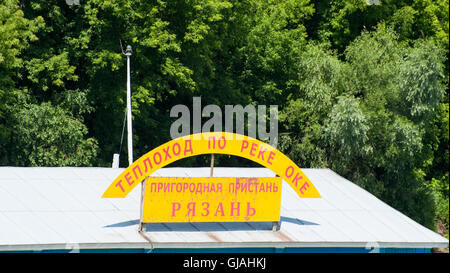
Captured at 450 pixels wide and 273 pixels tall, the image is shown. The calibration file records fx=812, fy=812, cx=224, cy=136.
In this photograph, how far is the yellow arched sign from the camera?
2267 cm

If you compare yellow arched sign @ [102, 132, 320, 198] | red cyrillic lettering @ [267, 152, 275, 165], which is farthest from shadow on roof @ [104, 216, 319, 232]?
red cyrillic lettering @ [267, 152, 275, 165]

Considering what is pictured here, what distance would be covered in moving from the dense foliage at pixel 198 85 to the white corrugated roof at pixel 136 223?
1286 cm

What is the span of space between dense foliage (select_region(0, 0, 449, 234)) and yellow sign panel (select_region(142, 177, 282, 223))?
1683 cm

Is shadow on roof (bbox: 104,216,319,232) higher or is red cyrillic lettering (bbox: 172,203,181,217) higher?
red cyrillic lettering (bbox: 172,203,181,217)

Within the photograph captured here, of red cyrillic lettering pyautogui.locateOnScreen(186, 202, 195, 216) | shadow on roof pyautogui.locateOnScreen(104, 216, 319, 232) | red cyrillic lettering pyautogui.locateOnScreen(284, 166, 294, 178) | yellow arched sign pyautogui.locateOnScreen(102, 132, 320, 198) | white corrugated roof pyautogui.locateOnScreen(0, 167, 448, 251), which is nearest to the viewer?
white corrugated roof pyautogui.locateOnScreen(0, 167, 448, 251)

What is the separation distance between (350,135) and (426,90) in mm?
4562

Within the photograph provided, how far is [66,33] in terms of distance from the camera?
43750 mm

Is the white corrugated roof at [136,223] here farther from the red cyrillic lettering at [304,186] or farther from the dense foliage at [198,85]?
the dense foliage at [198,85]

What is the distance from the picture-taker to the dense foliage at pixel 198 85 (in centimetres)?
4050

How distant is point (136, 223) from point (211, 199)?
7.48 ft

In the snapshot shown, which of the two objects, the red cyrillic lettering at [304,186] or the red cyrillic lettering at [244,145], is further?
the red cyrillic lettering at [304,186]

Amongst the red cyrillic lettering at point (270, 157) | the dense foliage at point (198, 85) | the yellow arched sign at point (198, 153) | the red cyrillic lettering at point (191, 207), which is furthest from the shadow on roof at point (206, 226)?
the dense foliage at point (198, 85)

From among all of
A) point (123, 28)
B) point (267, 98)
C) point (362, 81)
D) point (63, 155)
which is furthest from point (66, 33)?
point (362, 81)

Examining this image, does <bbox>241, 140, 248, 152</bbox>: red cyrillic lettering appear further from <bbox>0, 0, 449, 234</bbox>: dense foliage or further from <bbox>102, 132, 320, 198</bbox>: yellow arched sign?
<bbox>0, 0, 449, 234</bbox>: dense foliage
